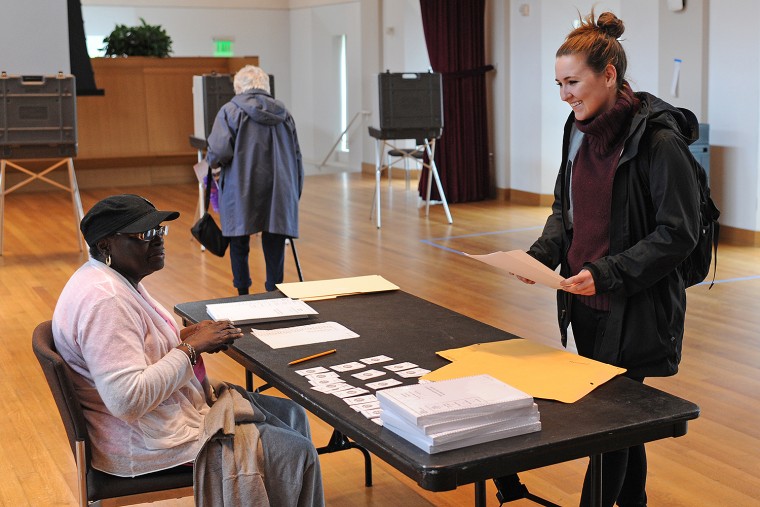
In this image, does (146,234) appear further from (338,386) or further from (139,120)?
(139,120)

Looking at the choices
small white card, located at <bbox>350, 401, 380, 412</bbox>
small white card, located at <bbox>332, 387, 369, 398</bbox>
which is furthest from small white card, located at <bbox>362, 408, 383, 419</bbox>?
small white card, located at <bbox>332, 387, 369, 398</bbox>

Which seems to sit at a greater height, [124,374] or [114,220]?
[114,220]

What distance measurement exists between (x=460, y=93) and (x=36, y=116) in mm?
4445

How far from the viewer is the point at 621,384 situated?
2107 mm

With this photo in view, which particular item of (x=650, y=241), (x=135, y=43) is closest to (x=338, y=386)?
(x=650, y=241)

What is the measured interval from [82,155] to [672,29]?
7.15m

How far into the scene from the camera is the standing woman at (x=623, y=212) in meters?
2.24

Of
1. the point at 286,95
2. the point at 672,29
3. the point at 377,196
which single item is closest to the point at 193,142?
the point at 377,196

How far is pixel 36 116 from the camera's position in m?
7.10

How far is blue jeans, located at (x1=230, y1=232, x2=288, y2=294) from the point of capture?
5.39m

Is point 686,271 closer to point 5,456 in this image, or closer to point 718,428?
point 718,428

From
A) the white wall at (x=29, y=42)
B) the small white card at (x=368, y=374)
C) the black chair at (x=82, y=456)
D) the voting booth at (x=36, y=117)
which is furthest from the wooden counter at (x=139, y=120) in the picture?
the small white card at (x=368, y=374)

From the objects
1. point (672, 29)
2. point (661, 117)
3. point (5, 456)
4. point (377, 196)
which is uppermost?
point (672, 29)

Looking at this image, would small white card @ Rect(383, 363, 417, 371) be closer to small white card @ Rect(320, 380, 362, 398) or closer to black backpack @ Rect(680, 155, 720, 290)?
small white card @ Rect(320, 380, 362, 398)
